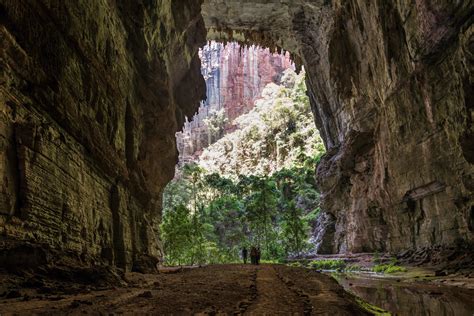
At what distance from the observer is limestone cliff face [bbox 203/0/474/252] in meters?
16.6

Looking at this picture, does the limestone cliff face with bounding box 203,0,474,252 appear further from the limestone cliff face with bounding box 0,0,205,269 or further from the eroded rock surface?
the limestone cliff face with bounding box 0,0,205,269

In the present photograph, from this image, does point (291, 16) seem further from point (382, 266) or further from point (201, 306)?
point (201, 306)

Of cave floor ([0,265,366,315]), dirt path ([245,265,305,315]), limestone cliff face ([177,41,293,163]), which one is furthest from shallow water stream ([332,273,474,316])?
limestone cliff face ([177,41,293,163])

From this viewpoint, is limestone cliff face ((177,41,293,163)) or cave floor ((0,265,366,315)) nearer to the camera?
cave floor ((0,265,366,315))

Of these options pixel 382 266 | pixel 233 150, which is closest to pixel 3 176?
pixel 382 266

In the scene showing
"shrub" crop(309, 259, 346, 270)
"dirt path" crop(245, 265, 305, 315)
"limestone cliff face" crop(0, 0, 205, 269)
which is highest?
"limestone cliff face" crop(0, 0, 205, 269)

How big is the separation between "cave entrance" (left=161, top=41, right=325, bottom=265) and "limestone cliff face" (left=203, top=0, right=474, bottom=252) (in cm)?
600

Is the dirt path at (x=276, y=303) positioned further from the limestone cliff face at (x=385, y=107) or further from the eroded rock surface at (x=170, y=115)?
the limestone cliff face at (x=385, y=107)

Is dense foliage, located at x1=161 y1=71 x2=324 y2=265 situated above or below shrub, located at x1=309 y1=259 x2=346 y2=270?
above

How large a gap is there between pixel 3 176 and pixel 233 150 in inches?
3844

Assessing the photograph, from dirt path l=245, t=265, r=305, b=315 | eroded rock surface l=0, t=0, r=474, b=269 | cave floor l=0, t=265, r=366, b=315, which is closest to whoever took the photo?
cave floor l=0, t=265, r=366, b=315

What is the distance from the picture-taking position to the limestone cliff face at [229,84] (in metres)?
126

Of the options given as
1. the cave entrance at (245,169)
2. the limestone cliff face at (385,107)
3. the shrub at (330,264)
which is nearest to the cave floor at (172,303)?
the limestone cliff face at (385,107)

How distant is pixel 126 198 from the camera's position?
17766mm
